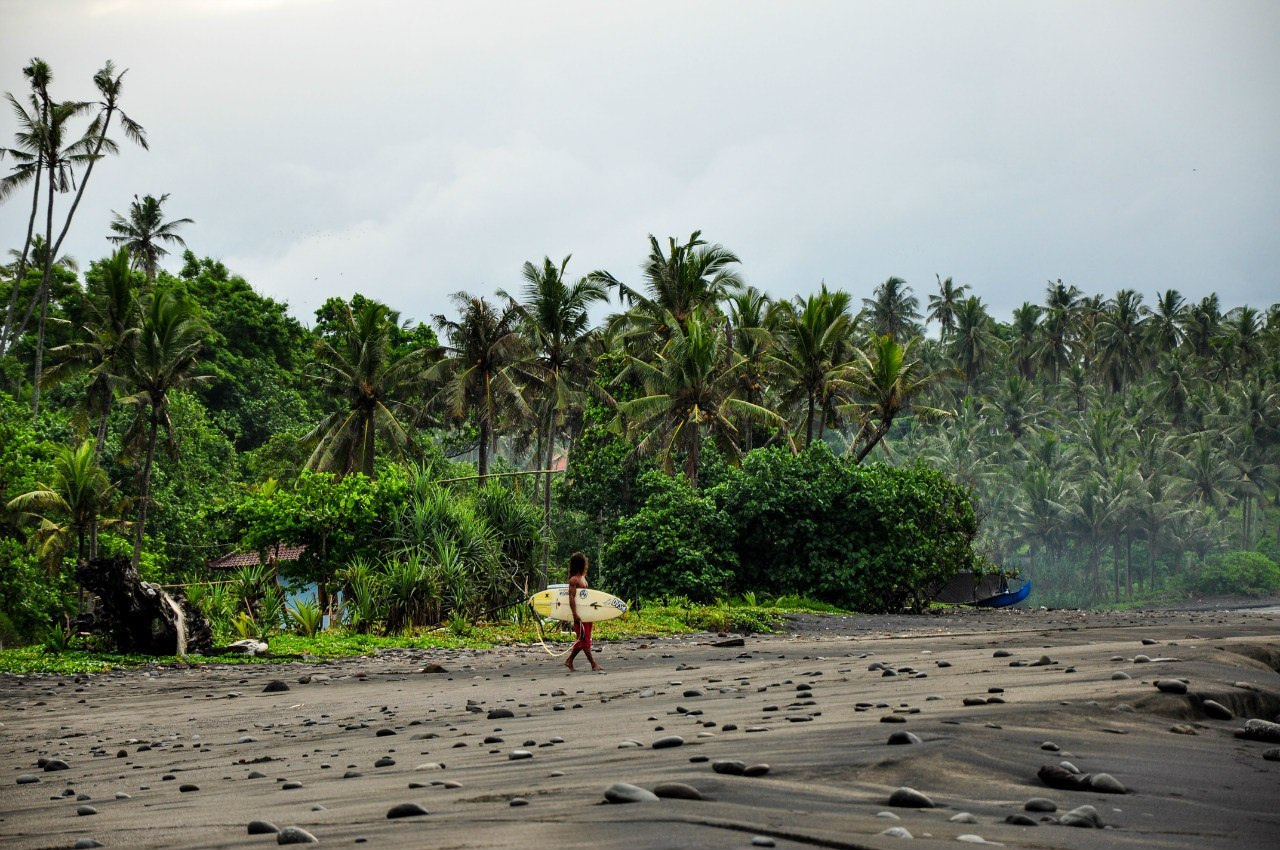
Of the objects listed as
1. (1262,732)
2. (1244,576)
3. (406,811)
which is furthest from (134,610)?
(1244,576)

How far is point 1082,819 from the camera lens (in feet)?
10.7

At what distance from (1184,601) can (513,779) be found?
66.5 m

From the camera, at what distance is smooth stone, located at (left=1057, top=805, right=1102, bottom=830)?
3.24 metres

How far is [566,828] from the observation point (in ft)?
10.3

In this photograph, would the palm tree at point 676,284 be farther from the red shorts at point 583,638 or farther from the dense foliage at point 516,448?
the red shorts at point 583,638

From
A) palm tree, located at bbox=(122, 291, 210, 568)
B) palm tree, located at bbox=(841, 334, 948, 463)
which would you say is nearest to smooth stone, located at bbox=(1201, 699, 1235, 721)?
palm tree, located at bbox=(841, 334, 948, 463)

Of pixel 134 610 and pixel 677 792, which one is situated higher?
pixel 134 610

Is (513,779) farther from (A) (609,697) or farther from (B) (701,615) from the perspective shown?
(B) (701,615)

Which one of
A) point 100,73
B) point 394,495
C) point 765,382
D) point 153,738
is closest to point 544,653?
point 394,495

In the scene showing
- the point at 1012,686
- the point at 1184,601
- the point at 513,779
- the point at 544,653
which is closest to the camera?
the point at 513,779

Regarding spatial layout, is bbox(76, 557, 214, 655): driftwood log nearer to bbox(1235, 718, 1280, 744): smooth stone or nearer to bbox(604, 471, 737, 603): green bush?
bbox(604, 471, 737, 603): green bush

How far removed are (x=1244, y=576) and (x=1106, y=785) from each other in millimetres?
66690

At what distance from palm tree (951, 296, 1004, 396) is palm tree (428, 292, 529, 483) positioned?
45383 millimetres

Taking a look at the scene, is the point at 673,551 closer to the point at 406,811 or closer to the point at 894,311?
the point at 406,811
